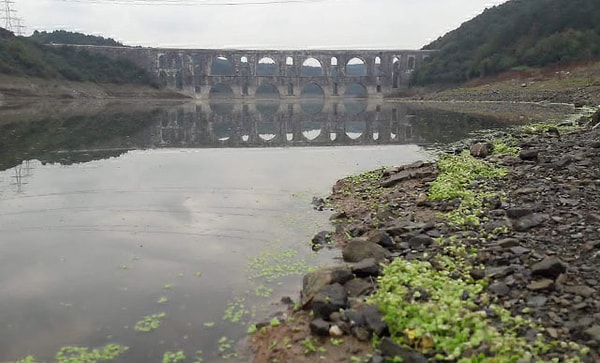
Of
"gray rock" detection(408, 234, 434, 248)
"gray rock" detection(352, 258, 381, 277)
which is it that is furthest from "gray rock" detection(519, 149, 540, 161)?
"gray rock" detection(352, 258, 381, 277)

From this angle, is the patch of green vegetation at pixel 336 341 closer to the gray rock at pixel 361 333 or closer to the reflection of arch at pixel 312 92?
the gray rock at pixel 361 333

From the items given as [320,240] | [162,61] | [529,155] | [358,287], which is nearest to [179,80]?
[162,61]

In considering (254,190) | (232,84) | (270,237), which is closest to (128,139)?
(254,190)

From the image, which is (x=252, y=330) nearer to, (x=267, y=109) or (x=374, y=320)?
(x=374, y=320)

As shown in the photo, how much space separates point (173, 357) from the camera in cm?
611

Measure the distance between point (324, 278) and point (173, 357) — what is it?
2.23 m

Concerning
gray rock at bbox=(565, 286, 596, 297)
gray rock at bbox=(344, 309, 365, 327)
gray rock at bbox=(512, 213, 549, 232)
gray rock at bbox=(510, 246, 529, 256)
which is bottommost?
gray rock at bbox=(344, 309, 365, 327)

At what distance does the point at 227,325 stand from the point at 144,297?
160 cm

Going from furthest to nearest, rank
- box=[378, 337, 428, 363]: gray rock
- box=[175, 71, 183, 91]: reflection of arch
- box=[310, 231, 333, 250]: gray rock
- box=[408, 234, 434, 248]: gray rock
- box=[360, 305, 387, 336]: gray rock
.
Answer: box=[175, 71, 183, 91]: reflection of arch
box=[310, 231, 333, 250]: gray rock
box=[408, 234, 434, 248]: gray rock
box=[360, 305, 387, 336]: gray rock
box=[378, 337, 428, 363]: gray rock

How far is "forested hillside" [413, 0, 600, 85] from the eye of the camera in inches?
3243

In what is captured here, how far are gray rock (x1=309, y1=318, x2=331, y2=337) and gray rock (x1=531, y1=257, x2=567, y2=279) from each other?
2.70 metres

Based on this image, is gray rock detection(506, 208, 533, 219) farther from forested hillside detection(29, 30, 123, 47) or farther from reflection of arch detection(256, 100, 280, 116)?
forested hillside detection(29, 30, 123, 47)

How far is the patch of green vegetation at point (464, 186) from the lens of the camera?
32.0 ft

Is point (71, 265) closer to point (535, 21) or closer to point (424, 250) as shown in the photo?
point (424, 250)
